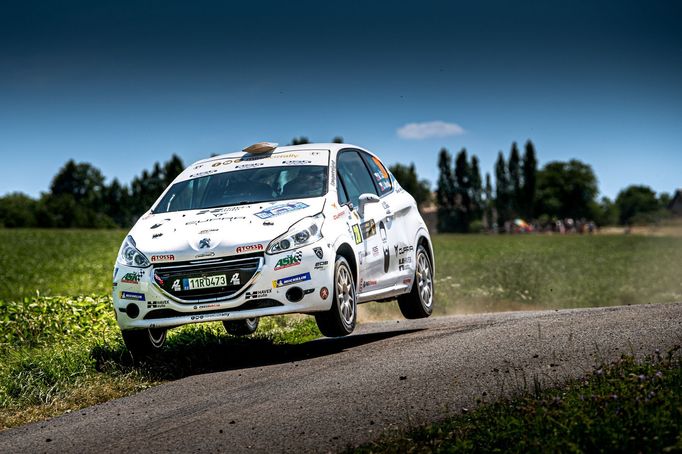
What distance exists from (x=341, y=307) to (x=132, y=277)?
6.67 ft

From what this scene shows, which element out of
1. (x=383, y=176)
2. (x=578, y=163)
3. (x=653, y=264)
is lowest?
(x=653, y=264)

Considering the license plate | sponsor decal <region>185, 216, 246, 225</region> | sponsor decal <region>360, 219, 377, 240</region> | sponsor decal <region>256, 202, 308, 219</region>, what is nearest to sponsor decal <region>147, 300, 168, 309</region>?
the license plate

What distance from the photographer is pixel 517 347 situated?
8656 millimetres

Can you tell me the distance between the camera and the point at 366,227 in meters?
10.4

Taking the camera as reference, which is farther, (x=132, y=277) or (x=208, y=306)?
(x=132, y=277)

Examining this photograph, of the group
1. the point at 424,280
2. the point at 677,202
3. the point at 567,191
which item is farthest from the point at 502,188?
the point at 424,280

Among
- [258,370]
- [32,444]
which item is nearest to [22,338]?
[258,370]

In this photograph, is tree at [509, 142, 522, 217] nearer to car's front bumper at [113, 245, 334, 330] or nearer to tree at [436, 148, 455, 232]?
tree at [436, 148, 455, 232]

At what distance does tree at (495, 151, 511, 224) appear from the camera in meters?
140

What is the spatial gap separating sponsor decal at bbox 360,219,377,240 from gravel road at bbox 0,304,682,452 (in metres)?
1.19

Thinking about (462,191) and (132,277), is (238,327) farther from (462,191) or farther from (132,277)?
(462,191)

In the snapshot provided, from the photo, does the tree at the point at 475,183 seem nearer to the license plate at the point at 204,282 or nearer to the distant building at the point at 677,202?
the distant building at the point at 677,202

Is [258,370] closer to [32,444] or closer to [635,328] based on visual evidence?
[32,444]

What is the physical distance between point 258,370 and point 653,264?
29002 mm
